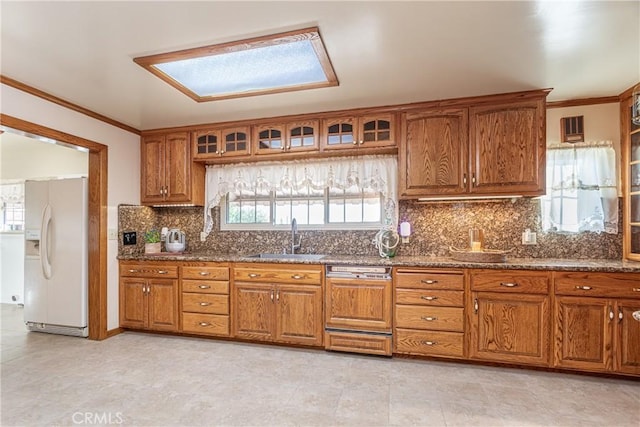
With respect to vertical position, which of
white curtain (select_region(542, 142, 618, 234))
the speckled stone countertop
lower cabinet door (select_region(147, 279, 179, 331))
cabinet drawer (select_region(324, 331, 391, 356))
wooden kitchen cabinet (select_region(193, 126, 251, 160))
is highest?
wooden kitchen cabinet (select_region(193, 126, 251, 160))

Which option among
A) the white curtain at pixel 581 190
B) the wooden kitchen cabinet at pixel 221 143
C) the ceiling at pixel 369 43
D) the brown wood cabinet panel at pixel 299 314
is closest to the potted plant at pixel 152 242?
the wooden kitchen cabinet at pixel 221 143

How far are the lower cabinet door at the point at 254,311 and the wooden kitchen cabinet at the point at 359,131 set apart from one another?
5.25ft

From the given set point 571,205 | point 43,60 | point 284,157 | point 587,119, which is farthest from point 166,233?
point 587,119

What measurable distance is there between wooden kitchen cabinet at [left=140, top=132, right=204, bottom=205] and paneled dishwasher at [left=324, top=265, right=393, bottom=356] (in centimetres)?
194

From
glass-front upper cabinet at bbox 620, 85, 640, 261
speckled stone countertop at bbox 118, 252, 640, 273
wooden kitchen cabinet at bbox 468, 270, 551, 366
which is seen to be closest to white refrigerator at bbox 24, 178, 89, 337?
speckled stone countertop at bbox 118, 252, 640, 273

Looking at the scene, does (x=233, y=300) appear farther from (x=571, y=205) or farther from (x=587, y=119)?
(x=587, y=119)

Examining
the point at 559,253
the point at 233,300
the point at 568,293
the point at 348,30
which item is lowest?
the point at 233,300

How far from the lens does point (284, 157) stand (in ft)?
11.3

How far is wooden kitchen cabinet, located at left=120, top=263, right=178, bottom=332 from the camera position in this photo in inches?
132

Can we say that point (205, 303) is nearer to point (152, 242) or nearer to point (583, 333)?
point (152, 242)

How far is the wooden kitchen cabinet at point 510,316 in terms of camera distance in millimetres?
2486

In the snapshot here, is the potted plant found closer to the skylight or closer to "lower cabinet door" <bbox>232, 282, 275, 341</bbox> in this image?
"lower cabinet door" <bbox>232, 282, 275, 341</bbox>

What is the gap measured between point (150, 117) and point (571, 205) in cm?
435

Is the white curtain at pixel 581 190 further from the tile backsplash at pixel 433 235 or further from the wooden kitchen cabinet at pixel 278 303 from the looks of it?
the wooden kitchen cabinet at pixel 278 303
